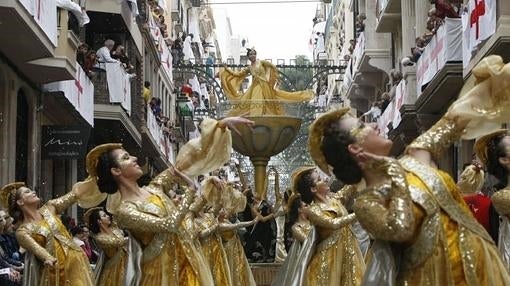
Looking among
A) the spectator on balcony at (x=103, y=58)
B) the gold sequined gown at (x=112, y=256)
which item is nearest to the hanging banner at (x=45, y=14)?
the gold sequined gown at (x=112, y=256)

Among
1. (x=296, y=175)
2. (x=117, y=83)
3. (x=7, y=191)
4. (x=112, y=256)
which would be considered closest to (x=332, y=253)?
(x=296, y=175)

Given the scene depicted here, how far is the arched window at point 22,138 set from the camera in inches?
902

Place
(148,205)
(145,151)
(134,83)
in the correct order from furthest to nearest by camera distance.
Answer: (145,151) < (134,83) < (148,205)

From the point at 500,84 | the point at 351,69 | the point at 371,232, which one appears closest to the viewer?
the point at 371,232

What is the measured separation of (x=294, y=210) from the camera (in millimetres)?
14734

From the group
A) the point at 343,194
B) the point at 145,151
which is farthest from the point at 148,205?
the point at 145,151

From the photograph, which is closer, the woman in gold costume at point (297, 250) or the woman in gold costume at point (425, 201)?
the woman in gold costume at point (425, 201)

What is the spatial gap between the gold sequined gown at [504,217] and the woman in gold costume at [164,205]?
208 centimetres

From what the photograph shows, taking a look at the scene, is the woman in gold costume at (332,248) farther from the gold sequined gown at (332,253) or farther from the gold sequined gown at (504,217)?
the gold sequined gown at (504,217)

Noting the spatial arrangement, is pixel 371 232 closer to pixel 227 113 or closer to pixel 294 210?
pixel 294 210

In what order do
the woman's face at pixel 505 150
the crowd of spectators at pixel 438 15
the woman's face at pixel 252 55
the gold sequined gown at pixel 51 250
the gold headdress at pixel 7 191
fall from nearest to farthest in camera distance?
the woman's face at pixel 505 150 → the gold sequined gown at pixel 51 250 → the gold headdress at pixel 7 191 → the crowd of spectators at pixel 438 15 → the woman's face at pixel 252 55

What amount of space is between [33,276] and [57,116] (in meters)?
15.3

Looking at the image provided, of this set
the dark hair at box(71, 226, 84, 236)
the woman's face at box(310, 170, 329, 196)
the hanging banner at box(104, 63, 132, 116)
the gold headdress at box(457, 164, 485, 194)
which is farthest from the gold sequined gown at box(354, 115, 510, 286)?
the hanging banner at box(104, 63, 132, 116)

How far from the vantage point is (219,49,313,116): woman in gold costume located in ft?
80.3
